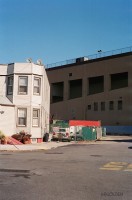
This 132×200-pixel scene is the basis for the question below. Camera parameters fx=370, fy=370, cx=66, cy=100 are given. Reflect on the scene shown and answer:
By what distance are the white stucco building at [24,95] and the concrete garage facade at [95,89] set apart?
45.5 metres

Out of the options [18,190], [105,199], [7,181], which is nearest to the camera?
[105,199]

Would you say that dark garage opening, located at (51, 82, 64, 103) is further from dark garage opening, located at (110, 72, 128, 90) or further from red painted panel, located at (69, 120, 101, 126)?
red painted panel, located at (69, 120, 101, 126)

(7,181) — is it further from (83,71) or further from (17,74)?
(83,71)

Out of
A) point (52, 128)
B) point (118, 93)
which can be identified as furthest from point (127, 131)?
point (52, 128)

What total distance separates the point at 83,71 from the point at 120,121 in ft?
50.9

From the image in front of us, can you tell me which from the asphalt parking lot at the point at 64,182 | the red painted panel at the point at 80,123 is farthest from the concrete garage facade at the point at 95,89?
the asphalt parking lot at the point at 64,182

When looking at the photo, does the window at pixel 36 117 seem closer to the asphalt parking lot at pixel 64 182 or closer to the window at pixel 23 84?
the window at pixel 23 84

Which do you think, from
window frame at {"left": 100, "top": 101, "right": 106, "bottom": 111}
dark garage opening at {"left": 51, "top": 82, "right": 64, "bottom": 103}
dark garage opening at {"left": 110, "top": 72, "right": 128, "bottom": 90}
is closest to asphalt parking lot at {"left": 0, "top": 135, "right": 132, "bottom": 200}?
window frame at {"left": 100, "top": 101, "right": 106, "bottom": 111}

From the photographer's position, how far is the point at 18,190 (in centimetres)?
977

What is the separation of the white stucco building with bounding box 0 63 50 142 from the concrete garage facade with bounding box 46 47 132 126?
4555cm

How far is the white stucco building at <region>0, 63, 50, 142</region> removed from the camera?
32219 millimetres

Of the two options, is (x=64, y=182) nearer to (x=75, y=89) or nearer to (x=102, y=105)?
(x=102, y=105)

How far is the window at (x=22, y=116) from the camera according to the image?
3228cm

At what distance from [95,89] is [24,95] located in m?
55.1
